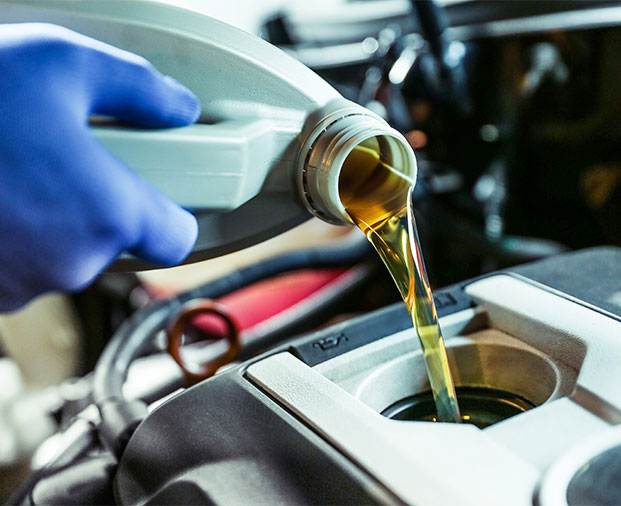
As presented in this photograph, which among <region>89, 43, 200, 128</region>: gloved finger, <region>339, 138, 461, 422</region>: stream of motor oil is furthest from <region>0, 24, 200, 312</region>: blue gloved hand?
<region>339, 138, 461, 422</region>: stream of motor oil

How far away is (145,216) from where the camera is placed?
1.27ft

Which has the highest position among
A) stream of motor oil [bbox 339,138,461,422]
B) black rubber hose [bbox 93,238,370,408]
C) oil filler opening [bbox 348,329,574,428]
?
stream of motor oil [bbox 339,138,461,422]

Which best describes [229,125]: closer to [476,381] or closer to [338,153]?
[338,153]

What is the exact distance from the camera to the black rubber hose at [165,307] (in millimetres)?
674

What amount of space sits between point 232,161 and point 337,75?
70cm

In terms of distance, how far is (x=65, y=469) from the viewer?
51 centimetres

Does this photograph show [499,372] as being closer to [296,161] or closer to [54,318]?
[296,161]

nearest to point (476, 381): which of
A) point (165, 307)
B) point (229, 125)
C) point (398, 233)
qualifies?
point (398, 233)

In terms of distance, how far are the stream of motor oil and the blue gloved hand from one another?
0.14m

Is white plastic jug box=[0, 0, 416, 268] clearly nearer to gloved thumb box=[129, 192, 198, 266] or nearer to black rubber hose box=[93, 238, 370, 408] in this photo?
gloved thumb box=[129, 192, 198, 266]

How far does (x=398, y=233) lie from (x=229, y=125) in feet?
0.48

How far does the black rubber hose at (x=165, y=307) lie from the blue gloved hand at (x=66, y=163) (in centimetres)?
24

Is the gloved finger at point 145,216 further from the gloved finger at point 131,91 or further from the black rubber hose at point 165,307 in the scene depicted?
the black rubber hose at point 165,307

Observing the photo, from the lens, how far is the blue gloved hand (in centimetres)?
34
